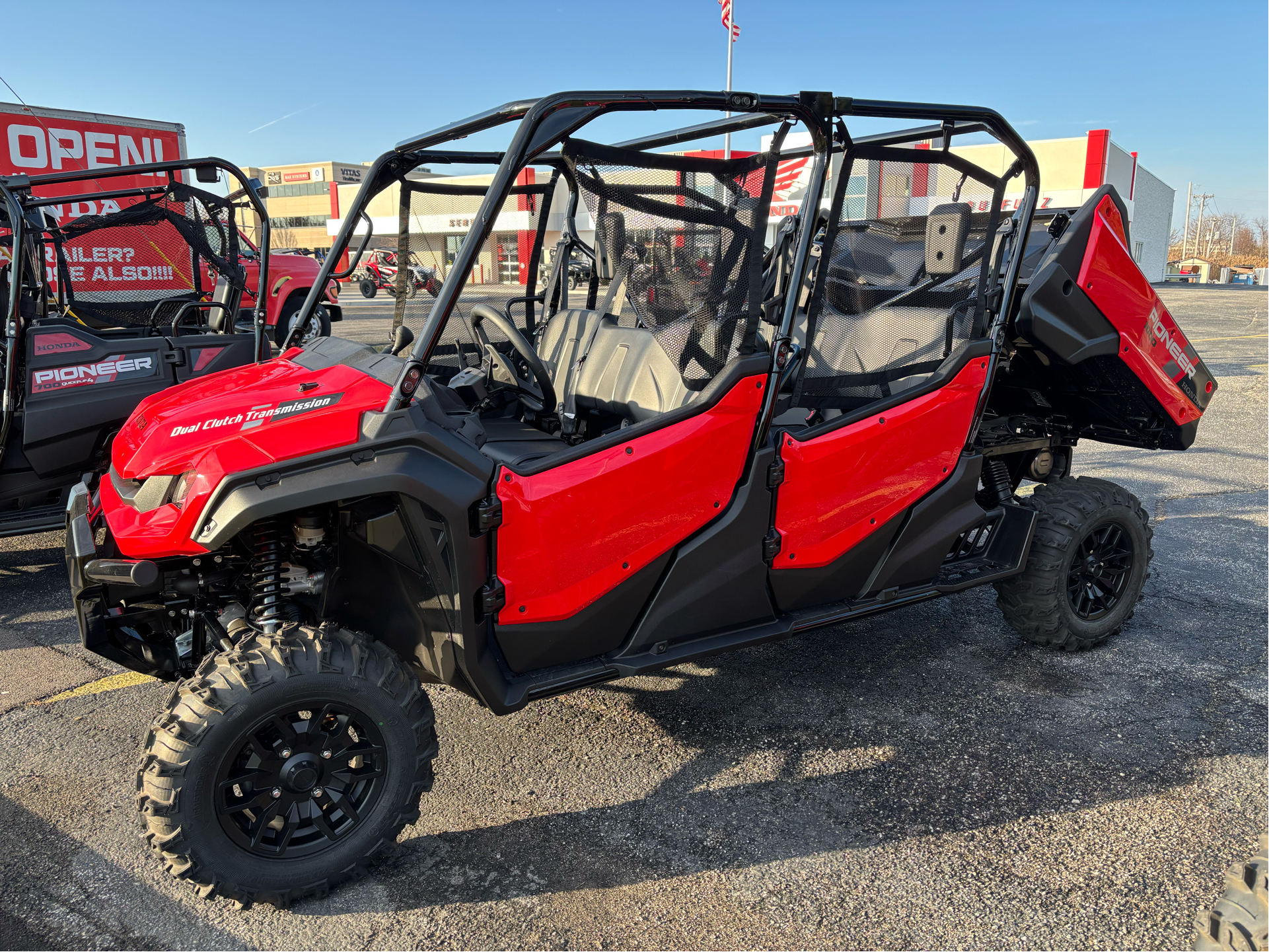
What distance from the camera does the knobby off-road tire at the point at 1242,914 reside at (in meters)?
1.81

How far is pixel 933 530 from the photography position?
357 centimetres

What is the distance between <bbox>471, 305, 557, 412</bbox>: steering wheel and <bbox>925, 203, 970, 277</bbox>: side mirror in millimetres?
1570

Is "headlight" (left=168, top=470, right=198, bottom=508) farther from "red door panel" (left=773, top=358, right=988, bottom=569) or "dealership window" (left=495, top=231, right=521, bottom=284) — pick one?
"red door panel" (left=773, top=358, right=988, bottom=569)

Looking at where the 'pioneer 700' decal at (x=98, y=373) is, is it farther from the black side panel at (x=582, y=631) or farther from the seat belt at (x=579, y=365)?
the black side panel at (x=582, y=631)

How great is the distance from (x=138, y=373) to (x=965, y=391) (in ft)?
15.3

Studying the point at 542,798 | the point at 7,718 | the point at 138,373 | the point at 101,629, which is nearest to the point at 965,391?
the point at 542,798

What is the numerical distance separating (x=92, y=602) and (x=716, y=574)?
1928 mm

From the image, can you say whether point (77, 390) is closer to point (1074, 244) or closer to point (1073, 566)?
point (1074, 244)

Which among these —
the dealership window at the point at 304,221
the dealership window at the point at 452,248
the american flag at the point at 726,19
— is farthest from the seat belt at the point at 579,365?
the dealership window at the point at 304,221

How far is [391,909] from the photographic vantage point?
8.12 feet

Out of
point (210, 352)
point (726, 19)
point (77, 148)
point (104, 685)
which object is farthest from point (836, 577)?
point (726, 19)

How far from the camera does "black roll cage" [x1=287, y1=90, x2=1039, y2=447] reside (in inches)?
98.7

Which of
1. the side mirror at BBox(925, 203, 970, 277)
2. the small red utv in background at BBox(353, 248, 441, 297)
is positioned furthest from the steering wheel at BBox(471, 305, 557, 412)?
the side mirror at BBox(925, 203, 970, 277)

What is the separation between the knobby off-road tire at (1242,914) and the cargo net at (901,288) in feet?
6.24
